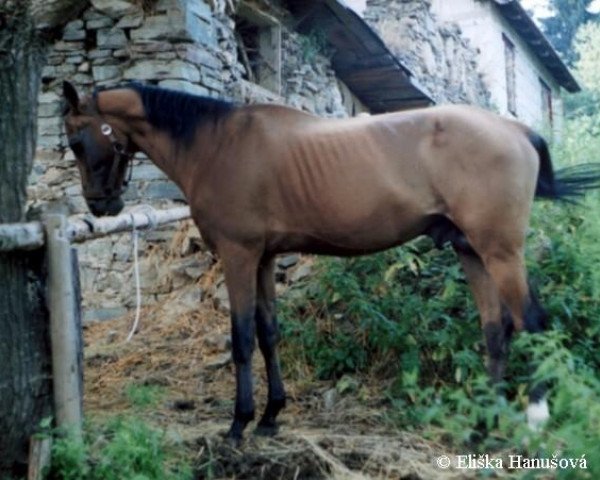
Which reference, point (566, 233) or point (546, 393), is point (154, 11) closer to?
point (566, 233)

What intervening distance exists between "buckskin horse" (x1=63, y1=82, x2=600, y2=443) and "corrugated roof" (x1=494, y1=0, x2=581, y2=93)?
1239 cm

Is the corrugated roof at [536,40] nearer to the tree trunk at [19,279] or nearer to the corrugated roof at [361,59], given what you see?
the corrugated roof at [361,59]

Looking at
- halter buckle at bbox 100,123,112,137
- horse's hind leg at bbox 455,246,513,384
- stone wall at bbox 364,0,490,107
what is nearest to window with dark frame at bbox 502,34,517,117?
stone wall at bbox 364,0,490,107

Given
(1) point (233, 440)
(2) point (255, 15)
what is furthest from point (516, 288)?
(2) point (255, 15)

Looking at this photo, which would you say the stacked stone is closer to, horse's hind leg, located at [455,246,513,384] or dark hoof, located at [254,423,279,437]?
horse's hind leg, located at [455,246,513,384]

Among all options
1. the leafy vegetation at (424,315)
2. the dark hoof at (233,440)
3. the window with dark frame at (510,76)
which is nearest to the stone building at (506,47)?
the window with dark frame at (510,76)

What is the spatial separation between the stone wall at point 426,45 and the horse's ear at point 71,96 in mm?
7667

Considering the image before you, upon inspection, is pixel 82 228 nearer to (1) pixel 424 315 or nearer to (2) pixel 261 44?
(1) pixel 424 315

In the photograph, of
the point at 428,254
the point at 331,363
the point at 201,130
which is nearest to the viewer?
the point at 201,130

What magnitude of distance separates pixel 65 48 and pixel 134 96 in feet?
12.0

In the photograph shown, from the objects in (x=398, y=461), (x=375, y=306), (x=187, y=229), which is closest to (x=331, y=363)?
(x=375, y=306)

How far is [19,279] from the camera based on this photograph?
353 cm

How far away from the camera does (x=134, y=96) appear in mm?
→ 4422

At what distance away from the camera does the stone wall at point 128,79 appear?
7.25 metres
